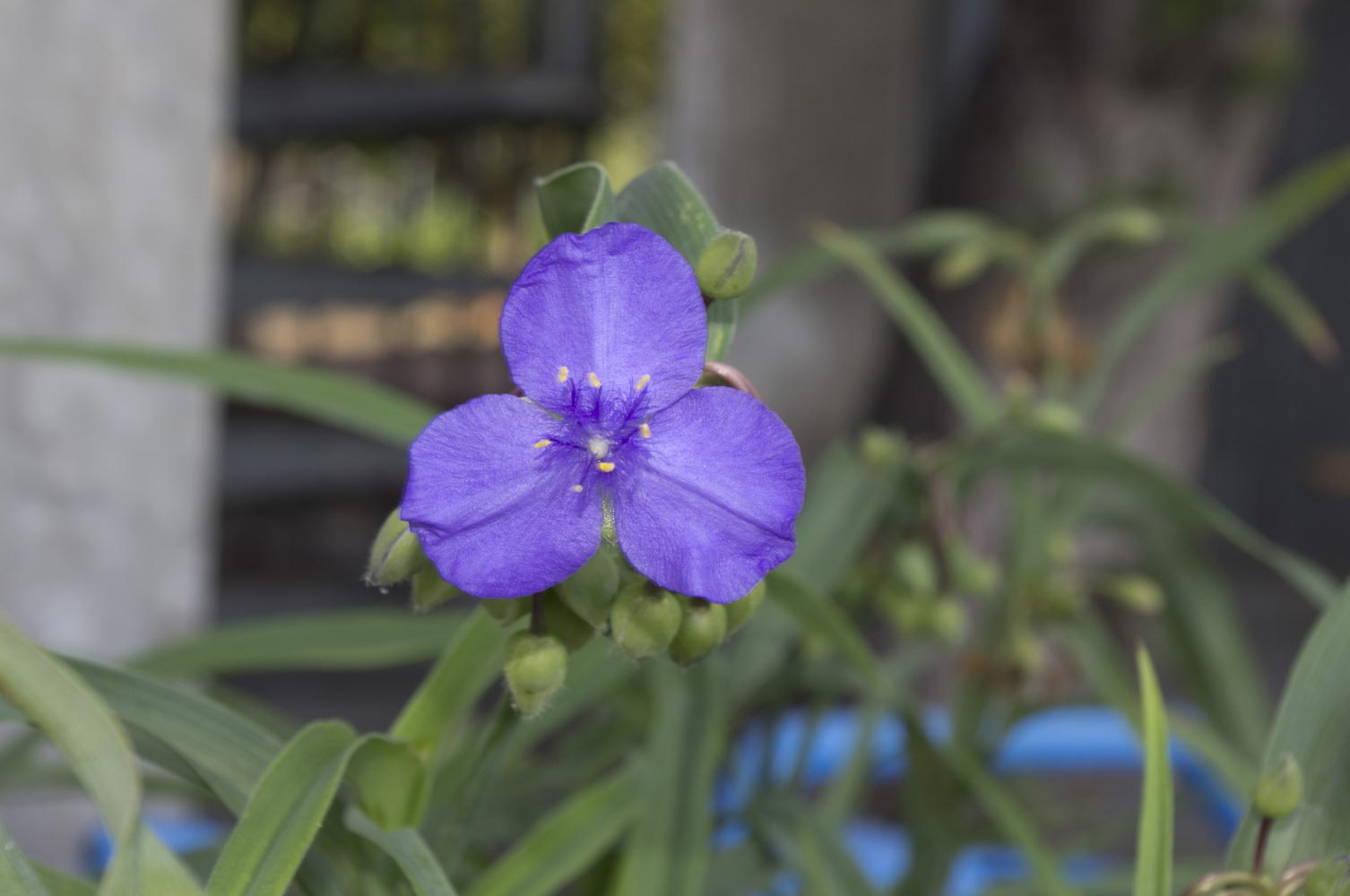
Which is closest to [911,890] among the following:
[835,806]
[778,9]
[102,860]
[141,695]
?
[835,806]

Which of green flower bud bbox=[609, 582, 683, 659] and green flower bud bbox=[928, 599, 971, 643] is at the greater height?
green flower bud bbox=[609, 582, 683, 659]

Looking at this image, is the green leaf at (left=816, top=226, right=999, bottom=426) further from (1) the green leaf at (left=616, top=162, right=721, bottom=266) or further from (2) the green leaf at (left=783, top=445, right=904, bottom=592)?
(1) the green leaf at (left=616, top=162, right=721, bottom=266)

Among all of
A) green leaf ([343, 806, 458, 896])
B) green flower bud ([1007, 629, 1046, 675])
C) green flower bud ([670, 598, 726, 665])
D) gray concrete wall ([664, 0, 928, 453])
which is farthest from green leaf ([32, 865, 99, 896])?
gray concrete wall ([664, 0, 928, 453])

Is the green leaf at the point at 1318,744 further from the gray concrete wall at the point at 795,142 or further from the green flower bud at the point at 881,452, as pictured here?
the gray concrete wall at the point at 795,142

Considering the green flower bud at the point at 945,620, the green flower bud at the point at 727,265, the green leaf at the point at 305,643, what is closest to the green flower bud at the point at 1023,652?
the green flower bud at the point at 945,620

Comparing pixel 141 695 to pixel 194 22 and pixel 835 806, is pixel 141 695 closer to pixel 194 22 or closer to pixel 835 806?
pixel 835 806

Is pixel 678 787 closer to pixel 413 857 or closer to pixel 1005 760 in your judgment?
pixel 413 857
